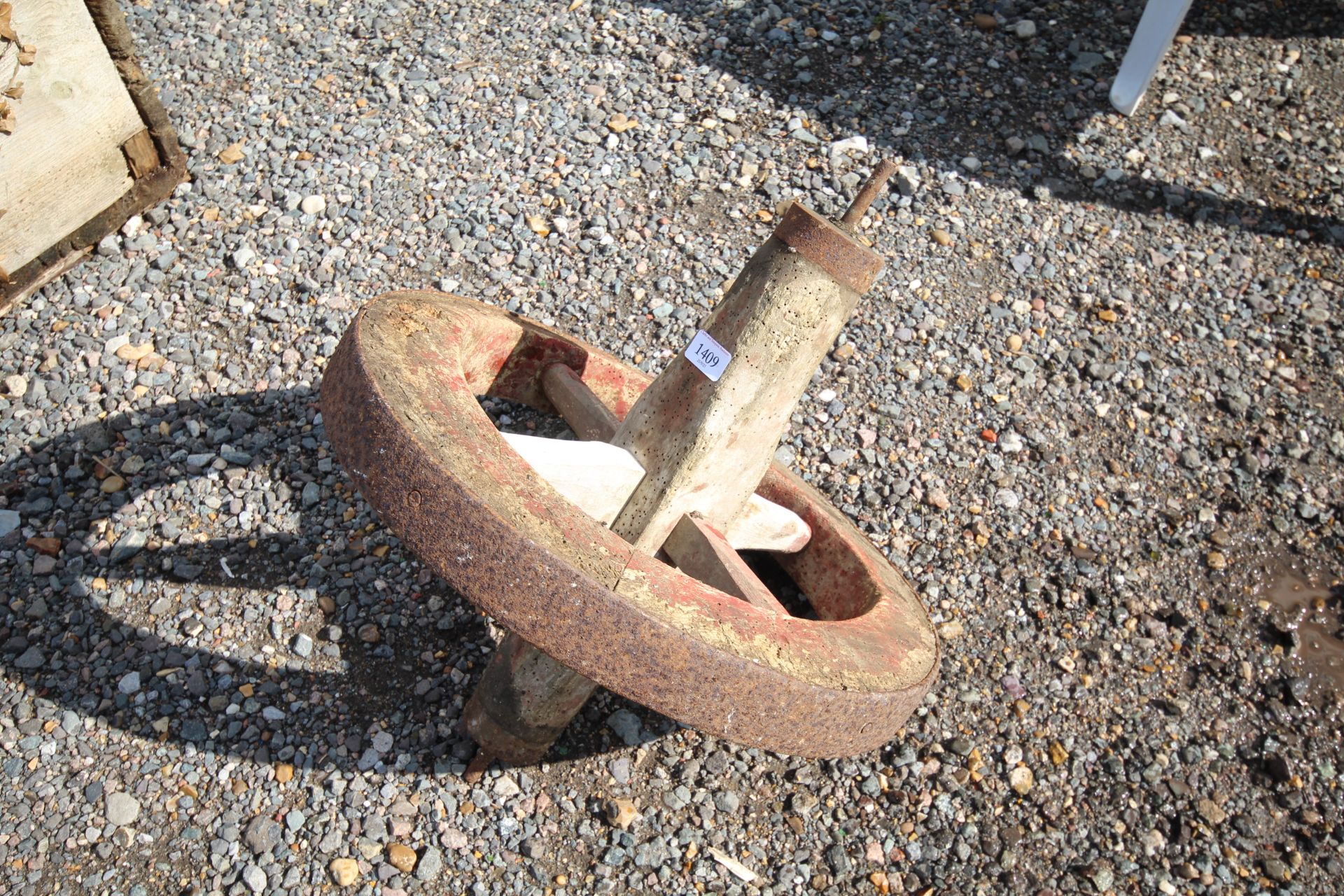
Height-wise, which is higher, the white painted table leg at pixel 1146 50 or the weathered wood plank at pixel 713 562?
the white painted table leg at pixel 1146 50

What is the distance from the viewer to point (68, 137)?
3822mm

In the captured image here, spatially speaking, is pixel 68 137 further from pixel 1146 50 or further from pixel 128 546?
pixel 1146 50

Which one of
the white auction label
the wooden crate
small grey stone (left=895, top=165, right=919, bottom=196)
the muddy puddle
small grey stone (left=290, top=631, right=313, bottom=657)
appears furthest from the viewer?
small grey stone (left=895, top=165, right=919, bottom=196)

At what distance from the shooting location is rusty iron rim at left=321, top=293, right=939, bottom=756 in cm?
182

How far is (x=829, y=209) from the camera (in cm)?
452

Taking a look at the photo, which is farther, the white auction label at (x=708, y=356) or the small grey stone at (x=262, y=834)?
the small grey stone at (x=262, y=834)

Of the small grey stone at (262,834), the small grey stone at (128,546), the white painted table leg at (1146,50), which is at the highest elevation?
the white painted table leg at (1146,50)

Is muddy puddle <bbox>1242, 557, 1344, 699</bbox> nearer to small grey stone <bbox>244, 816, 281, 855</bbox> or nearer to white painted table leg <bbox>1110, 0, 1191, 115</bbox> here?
white painted table leg <bbox>1110, 0, 1191, 115</bbox>

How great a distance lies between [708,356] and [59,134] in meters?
2.92

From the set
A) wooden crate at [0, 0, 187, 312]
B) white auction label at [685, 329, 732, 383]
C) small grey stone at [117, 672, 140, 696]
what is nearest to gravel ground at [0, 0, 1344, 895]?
small grey stone at [117, 672, 140, 696]

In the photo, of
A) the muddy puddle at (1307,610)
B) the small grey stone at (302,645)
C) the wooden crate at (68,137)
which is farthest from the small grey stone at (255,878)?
the muddy puddle at (1307,610)

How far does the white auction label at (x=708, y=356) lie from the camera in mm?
2391

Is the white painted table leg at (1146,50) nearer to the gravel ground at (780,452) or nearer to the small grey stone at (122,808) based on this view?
the gravel ground at (780,452)

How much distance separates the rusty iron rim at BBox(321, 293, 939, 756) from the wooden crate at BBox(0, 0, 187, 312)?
2.28 meters
